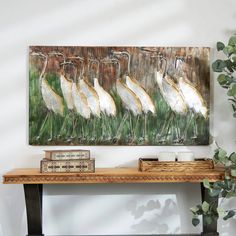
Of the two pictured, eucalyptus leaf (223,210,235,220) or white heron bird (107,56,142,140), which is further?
white heron bird (107,56,142,140)

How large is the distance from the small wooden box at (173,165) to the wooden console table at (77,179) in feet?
0.10

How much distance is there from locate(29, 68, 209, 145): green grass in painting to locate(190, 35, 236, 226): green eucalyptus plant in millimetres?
258

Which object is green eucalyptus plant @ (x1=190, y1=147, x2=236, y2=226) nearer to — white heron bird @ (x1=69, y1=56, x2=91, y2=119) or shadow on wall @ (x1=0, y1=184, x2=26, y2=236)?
white heron bird @ (x1=69, y1=56, x2=91, y2=119)

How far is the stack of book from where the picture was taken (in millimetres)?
2436

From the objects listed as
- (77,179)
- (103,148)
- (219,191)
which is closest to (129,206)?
(103,148)

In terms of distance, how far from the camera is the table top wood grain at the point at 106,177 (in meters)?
2.37

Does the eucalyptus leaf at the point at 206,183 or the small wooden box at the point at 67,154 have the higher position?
the small wooden box at the point at 67,154

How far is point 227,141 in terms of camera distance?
2.77 metres

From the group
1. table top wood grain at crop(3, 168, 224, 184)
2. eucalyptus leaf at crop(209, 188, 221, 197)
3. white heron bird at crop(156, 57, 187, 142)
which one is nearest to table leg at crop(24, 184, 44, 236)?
table top wood grain at crop(3, 168, 224, 184)

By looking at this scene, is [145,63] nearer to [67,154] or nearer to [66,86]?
[66,86]

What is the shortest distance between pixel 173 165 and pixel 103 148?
0.49 metres

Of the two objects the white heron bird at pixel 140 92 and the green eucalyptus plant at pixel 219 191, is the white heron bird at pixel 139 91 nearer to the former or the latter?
the white heron bird at pixel 140 92

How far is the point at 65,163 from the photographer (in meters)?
2.45

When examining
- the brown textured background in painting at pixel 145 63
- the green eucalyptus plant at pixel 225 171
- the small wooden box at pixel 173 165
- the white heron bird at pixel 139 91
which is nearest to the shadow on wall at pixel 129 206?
the green eucalyptus plant at pixel 225 171
